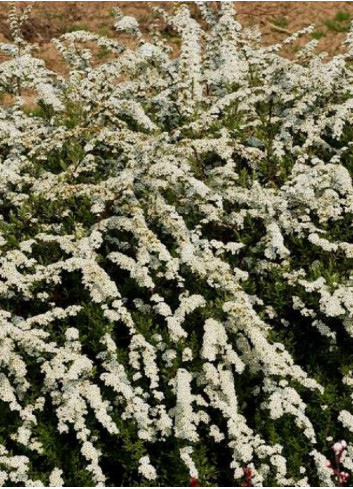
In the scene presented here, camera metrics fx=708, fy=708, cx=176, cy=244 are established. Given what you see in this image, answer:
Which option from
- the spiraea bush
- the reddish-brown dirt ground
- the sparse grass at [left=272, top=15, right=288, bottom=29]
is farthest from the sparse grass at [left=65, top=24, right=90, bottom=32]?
the spiraea bush

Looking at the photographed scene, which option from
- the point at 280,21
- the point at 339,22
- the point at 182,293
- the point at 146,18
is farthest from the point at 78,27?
the point at 182,293

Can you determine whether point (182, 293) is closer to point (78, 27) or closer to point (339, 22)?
point (339, 22)

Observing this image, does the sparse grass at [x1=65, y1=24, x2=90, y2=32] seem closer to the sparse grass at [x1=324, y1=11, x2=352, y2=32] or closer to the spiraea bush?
the sparse grass at [x1=324, y1=11, x2=352, y2=32]

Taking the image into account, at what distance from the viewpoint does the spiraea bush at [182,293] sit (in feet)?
14.3

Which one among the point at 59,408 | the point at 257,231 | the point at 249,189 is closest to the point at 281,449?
the point at 59,408

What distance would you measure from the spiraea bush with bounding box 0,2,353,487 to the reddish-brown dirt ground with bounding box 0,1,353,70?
7.09 meters

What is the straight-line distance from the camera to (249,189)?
570cm

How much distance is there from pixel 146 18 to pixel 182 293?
10.3 metres

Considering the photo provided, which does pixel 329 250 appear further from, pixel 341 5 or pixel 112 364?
pixel 341 5

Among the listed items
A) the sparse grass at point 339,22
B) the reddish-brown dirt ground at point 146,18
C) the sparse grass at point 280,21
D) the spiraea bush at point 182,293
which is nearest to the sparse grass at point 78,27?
the reddish-brown dirt ground at point 146,18

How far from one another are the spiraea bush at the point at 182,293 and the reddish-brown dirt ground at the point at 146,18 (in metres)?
7.09

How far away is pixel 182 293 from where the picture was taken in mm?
4832

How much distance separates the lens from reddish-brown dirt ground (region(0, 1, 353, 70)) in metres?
13.0

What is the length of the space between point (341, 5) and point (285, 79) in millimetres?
8207
